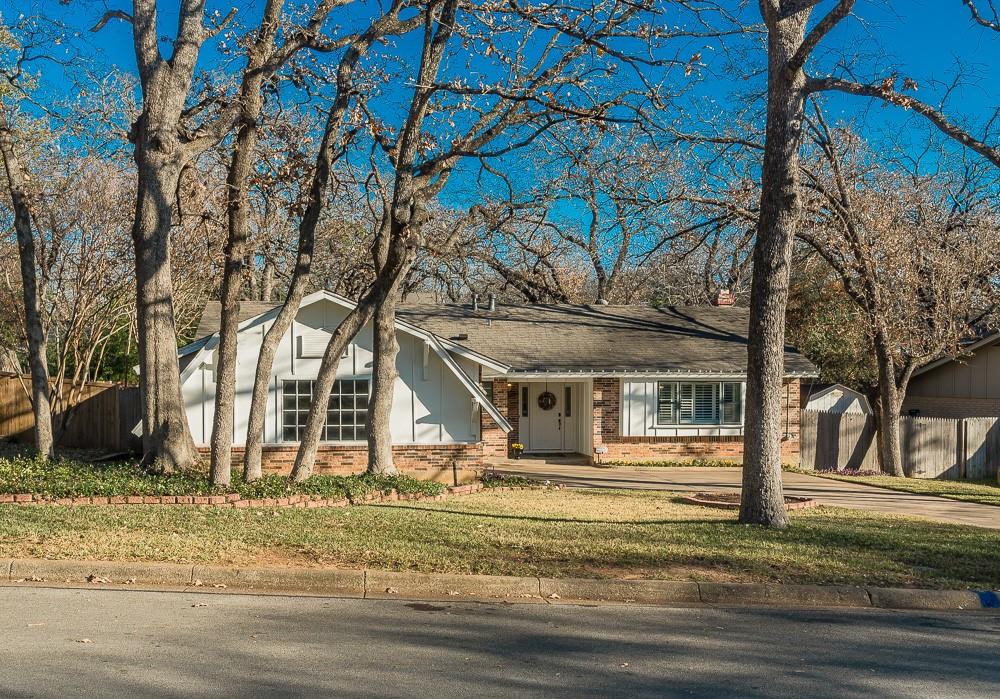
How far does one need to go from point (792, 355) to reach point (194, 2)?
1748 centimetres

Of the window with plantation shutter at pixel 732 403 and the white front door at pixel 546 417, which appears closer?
the window with plantation shutter at pixel 732 403

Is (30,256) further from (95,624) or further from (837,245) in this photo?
(837,245)

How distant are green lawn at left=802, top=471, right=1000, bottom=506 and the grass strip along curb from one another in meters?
12.0

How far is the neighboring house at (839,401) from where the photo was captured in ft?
113

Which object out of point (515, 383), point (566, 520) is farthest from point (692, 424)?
point (566, 520)

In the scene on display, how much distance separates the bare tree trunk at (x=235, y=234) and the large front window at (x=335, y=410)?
5.48 meters

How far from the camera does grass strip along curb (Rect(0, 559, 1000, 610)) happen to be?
919cm

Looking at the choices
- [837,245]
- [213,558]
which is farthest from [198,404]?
[837,245]

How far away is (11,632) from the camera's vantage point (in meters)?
7.09

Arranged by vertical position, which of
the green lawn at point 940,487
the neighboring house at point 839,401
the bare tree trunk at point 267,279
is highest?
the bare tree trunk at point 267,279

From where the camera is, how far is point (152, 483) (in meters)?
14.6

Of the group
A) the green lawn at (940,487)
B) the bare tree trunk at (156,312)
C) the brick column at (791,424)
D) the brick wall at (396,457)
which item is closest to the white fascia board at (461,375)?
the brick wall at (396,457)

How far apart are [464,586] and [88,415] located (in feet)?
70.2

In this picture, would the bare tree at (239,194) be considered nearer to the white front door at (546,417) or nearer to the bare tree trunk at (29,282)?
the bare tree trunk at (29,282)
